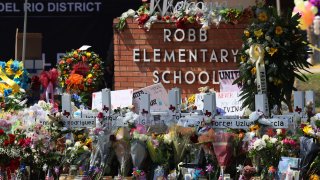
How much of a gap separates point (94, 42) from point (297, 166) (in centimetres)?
745

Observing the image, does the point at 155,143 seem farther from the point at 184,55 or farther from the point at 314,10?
Result: the point at 314,10

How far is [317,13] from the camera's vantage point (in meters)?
20.2

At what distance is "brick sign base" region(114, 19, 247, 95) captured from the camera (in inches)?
484

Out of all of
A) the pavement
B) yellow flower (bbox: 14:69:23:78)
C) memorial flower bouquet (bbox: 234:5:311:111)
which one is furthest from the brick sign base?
the pavement

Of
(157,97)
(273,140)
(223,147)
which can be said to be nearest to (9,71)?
(157,97)

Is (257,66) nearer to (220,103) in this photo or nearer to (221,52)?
(220,103)

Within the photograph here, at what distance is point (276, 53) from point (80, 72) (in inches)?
144

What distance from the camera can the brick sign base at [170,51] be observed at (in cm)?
1229

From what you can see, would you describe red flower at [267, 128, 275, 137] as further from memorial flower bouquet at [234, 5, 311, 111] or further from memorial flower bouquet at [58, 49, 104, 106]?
memorial flower bouquet at [58, 49, 104, 106]

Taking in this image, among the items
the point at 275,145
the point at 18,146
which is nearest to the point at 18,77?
the point at 18,146

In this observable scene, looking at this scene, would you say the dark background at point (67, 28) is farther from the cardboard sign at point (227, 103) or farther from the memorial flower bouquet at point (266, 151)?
the memorial flower bouquet at point (266, 151)

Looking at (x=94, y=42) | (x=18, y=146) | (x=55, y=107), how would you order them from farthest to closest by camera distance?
(x=94, y=42) < (x=55, y=107) < (x=18, y=146)

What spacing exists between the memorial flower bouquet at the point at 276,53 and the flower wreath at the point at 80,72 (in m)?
3.07

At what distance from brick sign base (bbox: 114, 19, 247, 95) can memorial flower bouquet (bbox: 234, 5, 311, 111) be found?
2963 mm
